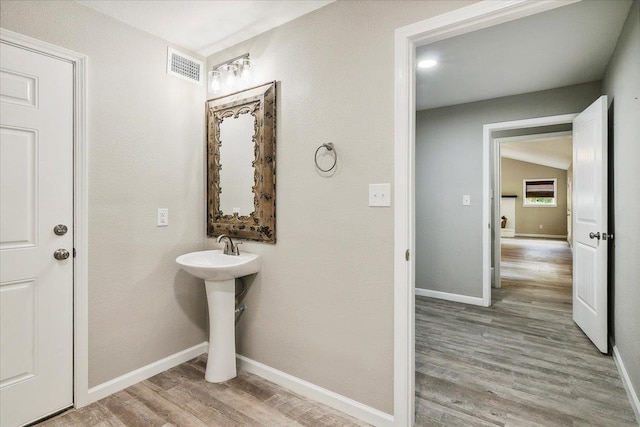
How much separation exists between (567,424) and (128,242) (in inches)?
109

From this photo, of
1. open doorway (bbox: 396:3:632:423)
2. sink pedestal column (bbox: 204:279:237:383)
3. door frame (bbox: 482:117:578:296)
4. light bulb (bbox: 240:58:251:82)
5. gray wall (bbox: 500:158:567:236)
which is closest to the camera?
sink pedestal column (bbox: 204:279:237:383)

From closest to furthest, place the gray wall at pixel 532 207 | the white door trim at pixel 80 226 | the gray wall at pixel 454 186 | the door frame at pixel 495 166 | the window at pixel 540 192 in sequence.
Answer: the white door trim at pixel 80 226 → the door frame at pixel 495 166 → the gray wall at pixel 454 186 → the gray wall at pixel 532 207 → the window at pixel 540 192

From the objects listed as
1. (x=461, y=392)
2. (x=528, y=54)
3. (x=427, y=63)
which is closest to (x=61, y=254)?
(x=461, y=392)

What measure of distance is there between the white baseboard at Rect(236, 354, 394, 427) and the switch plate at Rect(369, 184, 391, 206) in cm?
111

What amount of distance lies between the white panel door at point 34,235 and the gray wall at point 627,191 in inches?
129

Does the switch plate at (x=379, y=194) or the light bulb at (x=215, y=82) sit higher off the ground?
the light bulb at (x=215, y=82)

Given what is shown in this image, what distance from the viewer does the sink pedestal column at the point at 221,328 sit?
7.01 ft

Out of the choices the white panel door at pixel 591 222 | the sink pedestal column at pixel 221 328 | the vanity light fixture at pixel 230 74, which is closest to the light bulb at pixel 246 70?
the vanity light fixture at pixel 230 74

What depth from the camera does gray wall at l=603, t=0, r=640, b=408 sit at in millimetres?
1913

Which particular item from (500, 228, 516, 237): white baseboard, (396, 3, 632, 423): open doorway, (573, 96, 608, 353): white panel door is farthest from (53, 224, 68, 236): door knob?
(500, 228, 516, 237): white baseboard

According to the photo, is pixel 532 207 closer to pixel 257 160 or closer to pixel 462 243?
pixel 462 243

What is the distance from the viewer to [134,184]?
2.15m

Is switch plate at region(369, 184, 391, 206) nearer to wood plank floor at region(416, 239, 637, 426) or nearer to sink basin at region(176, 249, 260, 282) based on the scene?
sink basin at region(176, 249, 260, 282)

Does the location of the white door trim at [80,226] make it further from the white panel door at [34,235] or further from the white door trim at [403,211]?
the white door trim at [403,211]
